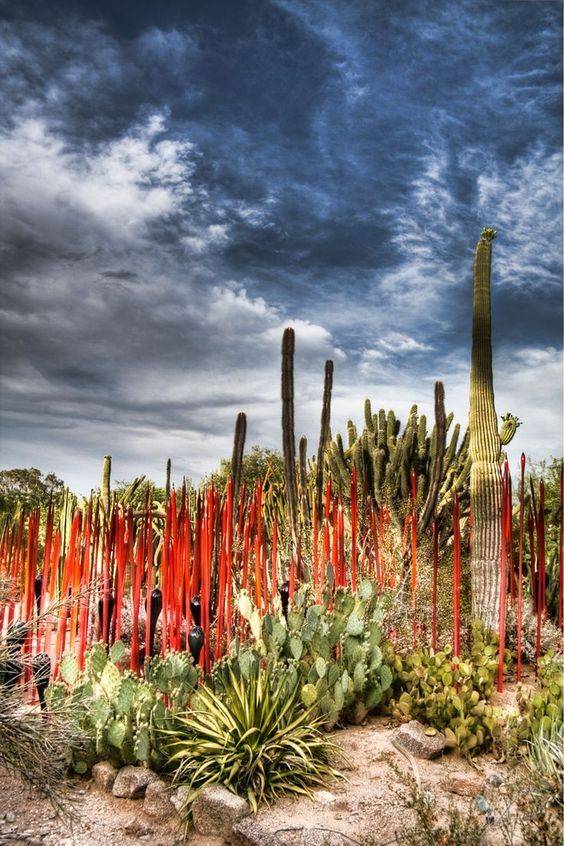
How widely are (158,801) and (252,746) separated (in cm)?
53

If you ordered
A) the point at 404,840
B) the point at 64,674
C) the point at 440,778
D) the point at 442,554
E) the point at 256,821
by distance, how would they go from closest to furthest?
the point at 404,840 < the point at 256,821 < the point at 440,778 < the point at 64,674 < the point at 442,554

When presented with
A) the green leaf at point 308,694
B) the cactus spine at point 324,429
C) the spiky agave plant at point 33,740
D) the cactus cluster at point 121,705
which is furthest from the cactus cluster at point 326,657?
the cactus spine at point 324,429

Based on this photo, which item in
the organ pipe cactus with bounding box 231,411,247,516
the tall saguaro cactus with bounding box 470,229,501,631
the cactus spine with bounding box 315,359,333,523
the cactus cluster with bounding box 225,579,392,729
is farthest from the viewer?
the cactus spine with bounding box 315,359,333,523

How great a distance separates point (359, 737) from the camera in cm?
410

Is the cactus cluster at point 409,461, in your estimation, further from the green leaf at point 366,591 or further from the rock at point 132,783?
the rock at point 132,783

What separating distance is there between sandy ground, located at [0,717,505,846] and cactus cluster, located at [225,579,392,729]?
0.31 m

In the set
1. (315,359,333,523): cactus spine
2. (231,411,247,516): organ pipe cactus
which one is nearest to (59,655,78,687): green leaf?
(231,411,247,516): organ pipe cactus

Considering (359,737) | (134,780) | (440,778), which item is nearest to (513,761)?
(440,778)

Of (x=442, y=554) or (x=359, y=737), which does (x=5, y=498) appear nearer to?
(x=442, y=554)

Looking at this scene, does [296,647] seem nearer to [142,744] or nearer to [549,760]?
[142,744]

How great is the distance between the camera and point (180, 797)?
3.42m

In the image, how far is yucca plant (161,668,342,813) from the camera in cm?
346

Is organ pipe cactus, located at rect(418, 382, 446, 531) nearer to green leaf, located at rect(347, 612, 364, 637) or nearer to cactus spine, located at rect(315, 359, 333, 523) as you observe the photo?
cactus spine, located at rect(315, 359, 333, 523)

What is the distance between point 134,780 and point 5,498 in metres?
16.2
